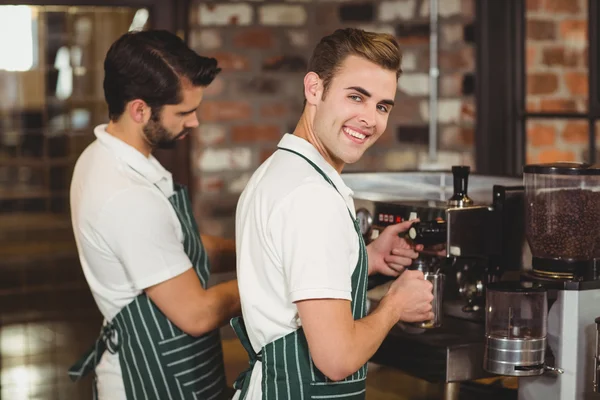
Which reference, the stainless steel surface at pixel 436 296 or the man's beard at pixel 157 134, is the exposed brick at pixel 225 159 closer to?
the man's beard at pixel 157 134

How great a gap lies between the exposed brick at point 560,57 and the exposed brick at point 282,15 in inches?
37.5

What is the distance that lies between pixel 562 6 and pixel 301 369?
7.12ft

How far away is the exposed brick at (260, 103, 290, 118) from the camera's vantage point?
3900 mm

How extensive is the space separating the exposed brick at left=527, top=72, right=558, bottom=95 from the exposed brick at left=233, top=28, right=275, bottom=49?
3.30ft

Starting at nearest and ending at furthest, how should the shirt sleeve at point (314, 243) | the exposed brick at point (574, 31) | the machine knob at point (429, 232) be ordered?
the shirt sleeve at point (314, 243), the machine knob at point (429, 232), the exposed brick at point (574, 31)

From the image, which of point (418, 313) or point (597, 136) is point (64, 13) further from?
point (418, 313)

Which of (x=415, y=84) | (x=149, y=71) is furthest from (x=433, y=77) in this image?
(x=149, y=71)

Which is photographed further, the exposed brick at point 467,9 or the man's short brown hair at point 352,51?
the exposed brick at point 467,9

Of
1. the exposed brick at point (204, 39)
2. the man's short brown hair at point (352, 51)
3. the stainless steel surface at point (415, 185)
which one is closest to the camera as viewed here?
the man's short brown hair at point (352, 51)

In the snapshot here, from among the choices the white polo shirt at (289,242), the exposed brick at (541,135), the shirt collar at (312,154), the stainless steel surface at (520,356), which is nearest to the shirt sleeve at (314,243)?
the white polo shirt at (289,242)

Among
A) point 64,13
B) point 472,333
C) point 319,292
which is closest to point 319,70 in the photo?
point 319,292

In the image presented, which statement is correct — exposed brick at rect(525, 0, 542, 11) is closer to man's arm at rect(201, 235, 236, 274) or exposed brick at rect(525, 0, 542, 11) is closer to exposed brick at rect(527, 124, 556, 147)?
exposed brick at rect(527, 124, 556, 147)

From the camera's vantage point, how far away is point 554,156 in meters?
3.65

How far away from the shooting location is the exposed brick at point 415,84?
3922mm
